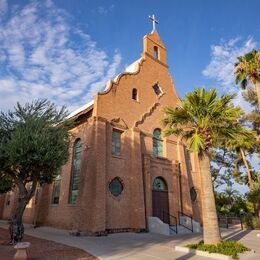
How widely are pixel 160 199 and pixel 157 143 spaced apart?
4.60m

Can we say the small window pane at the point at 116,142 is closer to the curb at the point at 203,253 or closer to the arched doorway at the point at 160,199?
the arched doorway at the point at 160,199

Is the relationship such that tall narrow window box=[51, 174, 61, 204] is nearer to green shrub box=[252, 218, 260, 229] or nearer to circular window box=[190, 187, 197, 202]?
circular window box=[190, 187, 197, 202]

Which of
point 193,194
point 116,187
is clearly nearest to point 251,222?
point 193,194

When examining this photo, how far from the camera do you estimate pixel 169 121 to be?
42.8ft

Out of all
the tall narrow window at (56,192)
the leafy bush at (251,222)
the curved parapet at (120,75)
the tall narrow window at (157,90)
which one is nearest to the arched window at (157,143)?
the tall narrow window at (157,90)

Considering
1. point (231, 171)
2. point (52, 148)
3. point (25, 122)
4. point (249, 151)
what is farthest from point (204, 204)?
point (231, 171)

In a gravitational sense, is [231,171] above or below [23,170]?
above

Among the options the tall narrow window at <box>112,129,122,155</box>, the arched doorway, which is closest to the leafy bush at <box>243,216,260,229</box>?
the arched doorway

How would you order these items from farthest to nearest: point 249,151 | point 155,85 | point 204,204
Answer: point 249,151
point 155,85
point 204,204

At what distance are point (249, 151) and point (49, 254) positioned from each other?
1000 inches

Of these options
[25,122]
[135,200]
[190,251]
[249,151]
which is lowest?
[190,251]

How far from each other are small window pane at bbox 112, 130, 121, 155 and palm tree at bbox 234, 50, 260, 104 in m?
10.8

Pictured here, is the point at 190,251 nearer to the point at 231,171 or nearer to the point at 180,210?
the point at 180,210

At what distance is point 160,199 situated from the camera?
62.2 ft
